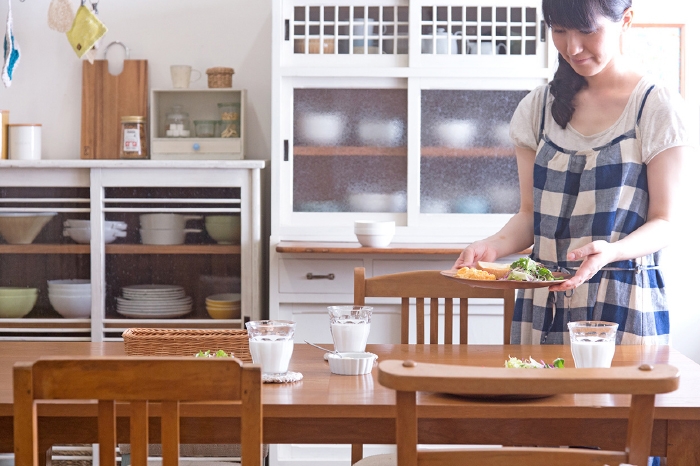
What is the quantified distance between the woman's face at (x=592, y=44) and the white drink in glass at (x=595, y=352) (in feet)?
2.07

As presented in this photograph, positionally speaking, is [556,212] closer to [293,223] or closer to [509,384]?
[509,384]

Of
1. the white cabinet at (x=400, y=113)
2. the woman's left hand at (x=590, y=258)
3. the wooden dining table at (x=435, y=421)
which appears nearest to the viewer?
the wooden dining table at (x=435, y=421)

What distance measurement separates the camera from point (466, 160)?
307 cm

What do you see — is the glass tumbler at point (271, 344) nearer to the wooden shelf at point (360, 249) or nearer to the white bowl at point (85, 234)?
the wooden shelf at point (360, 249)

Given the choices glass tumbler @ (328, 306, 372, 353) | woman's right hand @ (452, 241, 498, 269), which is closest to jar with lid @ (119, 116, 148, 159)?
woman's right hand @ (452, 241, 498, 269)

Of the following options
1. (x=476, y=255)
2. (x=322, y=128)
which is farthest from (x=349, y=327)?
(x=322, y=128)

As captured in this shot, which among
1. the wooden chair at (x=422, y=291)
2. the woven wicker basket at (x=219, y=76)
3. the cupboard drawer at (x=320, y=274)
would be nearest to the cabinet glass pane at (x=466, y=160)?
the cupboard drawer at (x=320, y=274)

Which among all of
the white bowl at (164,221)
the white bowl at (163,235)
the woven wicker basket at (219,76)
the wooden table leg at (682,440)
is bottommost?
the wooden table leg at (682,440)

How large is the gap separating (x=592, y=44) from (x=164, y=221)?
1.86 m

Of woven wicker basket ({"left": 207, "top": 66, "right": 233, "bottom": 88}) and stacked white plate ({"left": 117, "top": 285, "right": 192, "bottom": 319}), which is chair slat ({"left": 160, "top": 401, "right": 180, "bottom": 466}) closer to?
stacked white plate ({"left": 117, "top": 285, "right": 192, "bottom": 319})

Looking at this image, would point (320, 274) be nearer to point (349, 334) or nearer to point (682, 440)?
point (349, 334)

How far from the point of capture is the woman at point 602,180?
1643 mm

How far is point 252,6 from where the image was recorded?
3.33 m

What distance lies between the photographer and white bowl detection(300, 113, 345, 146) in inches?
121
